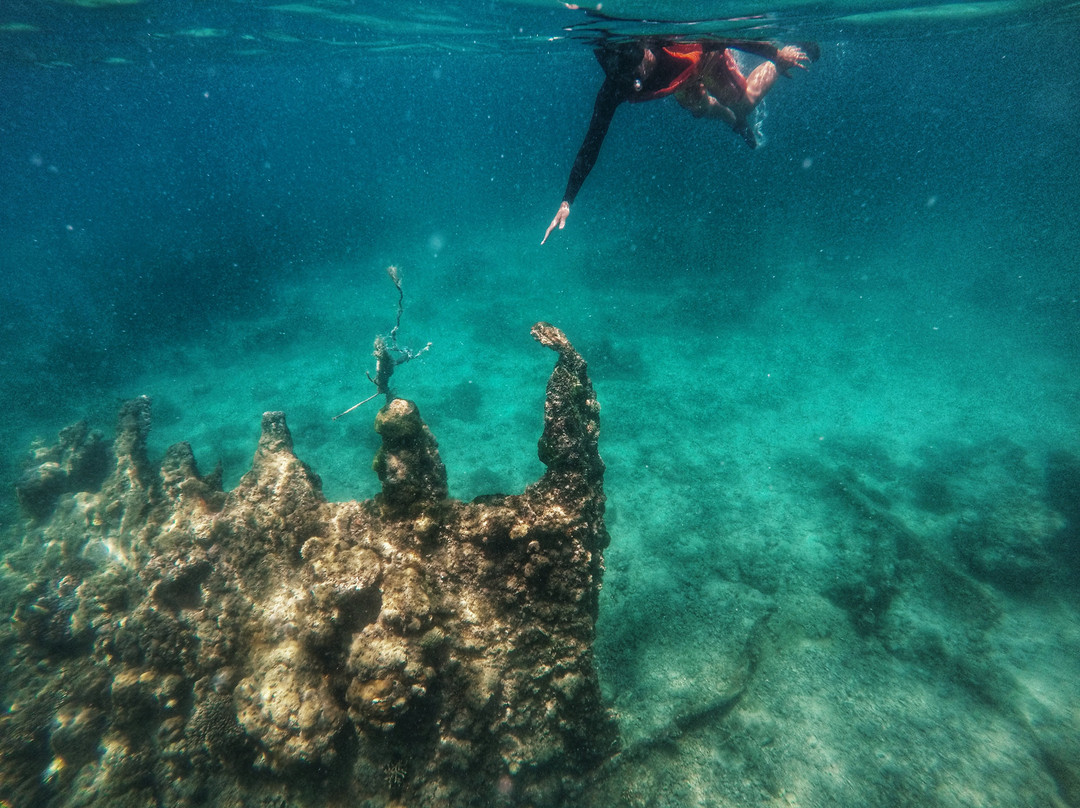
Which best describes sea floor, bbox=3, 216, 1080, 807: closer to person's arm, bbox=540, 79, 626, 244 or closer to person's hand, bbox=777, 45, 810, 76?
person's arm, bbox=540, 79, 626, 244

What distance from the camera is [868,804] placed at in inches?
171

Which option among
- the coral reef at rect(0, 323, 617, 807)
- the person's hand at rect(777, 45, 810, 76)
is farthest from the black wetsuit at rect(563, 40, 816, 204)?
the person's hand at rect(777, 45, 810, 76)

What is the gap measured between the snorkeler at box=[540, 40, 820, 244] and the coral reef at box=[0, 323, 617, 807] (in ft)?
7.65

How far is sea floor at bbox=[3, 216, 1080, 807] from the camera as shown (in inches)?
192

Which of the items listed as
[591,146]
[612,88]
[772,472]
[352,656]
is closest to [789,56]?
[612,88]

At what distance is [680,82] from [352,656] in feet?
24.7

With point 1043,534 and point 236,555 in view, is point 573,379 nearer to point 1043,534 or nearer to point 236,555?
point 236,555

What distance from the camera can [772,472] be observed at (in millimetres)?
10602

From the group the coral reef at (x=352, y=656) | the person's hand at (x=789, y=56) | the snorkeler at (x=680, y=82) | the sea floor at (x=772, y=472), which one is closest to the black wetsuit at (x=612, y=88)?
the snorkeler at (x=680, y=82)

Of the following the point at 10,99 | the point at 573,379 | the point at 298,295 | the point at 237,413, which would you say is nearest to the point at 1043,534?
the point at 573,379

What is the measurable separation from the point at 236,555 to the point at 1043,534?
41.4 ft

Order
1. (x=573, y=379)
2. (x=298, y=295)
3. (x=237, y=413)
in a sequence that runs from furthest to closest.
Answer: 1. (x=298, y=295)
2. (x=237, y=413)
3. (x=573, y=379)

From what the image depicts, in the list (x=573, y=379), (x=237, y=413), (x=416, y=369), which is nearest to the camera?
(x=573, y=379)

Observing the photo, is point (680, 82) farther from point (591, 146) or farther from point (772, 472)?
point (772, 472)
